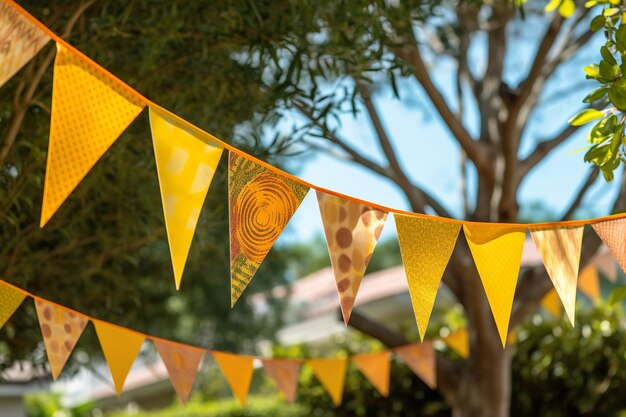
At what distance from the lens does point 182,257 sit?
305cm

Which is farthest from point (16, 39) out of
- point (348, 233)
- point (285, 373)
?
point (285, 373)

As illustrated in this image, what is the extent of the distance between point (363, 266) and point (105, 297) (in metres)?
3.81

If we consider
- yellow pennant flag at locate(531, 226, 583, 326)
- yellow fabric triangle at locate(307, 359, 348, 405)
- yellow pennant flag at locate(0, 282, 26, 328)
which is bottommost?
yellow pennant flag at locate(0, 282, 26, 328)

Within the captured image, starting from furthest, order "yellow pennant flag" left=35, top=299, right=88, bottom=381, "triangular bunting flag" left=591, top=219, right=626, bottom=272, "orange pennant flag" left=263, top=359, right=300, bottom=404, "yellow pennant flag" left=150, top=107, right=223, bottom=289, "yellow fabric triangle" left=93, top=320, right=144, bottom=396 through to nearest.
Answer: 1. "orange pennant flag" left=263, top=359, right=300, bottom=404
2. "yellow fabric triangle" left=93, top=320, right=144, bottom=396
3. "yellow pennant flag" left=35, top=299, right=88, bottom=381
4. "triangular bunting flag" left=591, top=219, right=626, bottom=272
5. "yellow pennant flag" left=150, top=107, right=223, bottom=289

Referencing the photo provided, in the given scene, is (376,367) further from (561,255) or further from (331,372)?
(561,255)

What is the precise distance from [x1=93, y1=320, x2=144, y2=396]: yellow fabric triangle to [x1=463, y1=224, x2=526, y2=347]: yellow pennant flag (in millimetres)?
2470

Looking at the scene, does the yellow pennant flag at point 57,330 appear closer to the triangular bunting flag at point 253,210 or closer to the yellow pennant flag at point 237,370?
the yellow pennant flag at point 237,370

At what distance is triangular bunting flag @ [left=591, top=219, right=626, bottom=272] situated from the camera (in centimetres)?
357

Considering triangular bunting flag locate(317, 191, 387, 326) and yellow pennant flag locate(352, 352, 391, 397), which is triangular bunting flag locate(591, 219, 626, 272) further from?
yellow pennant flag locate(352, 352, 391, 397)

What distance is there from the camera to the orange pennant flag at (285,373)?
712 centimetres

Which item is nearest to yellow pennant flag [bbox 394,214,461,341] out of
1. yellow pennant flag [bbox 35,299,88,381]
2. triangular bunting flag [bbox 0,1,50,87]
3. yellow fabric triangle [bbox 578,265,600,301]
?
triangular bunting flag [bbox 0,1,50,87]

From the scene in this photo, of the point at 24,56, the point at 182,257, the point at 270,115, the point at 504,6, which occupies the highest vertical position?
the point at 504,6

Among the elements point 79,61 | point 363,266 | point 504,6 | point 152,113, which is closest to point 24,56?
point 79,61

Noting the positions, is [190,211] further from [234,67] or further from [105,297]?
[105,297]
